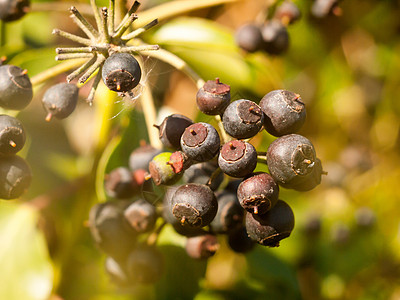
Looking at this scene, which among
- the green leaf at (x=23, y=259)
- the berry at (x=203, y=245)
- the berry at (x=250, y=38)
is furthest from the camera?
the berry at (x=250, y=38)

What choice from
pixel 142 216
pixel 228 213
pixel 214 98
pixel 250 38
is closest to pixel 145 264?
pixel 142 216

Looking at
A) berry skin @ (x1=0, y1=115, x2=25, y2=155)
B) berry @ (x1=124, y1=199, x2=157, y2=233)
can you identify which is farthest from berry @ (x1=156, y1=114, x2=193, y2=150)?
berry skin @ (x1=0, y1=115, x2=25, y2=155)

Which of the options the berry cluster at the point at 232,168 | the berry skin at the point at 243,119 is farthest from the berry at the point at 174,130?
the berry skin at the point at 243,119

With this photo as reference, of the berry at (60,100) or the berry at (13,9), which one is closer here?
the berry at (60,100)

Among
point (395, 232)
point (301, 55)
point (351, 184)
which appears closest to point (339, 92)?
point (301, 55)

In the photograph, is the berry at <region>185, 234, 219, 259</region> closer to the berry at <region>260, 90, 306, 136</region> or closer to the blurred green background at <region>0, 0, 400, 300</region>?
the blurred green background at <region>0, 0, 400, 300</region>

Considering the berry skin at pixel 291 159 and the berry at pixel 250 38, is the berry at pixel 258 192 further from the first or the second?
the berry at pixel 250 38

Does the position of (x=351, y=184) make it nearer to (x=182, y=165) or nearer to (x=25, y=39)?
(x=182, y=165)
